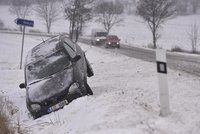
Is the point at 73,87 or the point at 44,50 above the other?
the point at 44,50

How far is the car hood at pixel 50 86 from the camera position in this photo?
10.3 metres

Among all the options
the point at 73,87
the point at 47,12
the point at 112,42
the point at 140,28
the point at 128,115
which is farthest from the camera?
the point at 140,28

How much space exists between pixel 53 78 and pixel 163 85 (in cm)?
433

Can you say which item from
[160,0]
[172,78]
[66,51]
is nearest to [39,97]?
[66,51]

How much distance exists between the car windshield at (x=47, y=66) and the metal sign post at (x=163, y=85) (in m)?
Answer: 4.59

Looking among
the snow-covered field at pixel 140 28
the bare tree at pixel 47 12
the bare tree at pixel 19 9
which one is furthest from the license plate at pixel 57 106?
the bare tree at pixel 19 9

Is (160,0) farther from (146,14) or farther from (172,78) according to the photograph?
(172,78)

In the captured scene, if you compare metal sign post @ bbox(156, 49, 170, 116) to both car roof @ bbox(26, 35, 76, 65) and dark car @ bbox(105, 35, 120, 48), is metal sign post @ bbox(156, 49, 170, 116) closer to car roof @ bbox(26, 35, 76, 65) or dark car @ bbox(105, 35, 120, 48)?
car roof @ bbox(26, 35, 76, 65)

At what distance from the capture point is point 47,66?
1203 centimetres

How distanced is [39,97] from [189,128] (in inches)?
180

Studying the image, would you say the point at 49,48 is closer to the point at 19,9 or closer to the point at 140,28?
the point at 140,28

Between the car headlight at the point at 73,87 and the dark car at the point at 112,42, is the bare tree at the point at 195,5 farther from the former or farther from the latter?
the car headlight at the point at 73,87

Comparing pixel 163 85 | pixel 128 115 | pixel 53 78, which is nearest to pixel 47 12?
pixel 53 78

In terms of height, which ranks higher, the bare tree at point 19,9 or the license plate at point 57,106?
the bare tree at point 19,9
